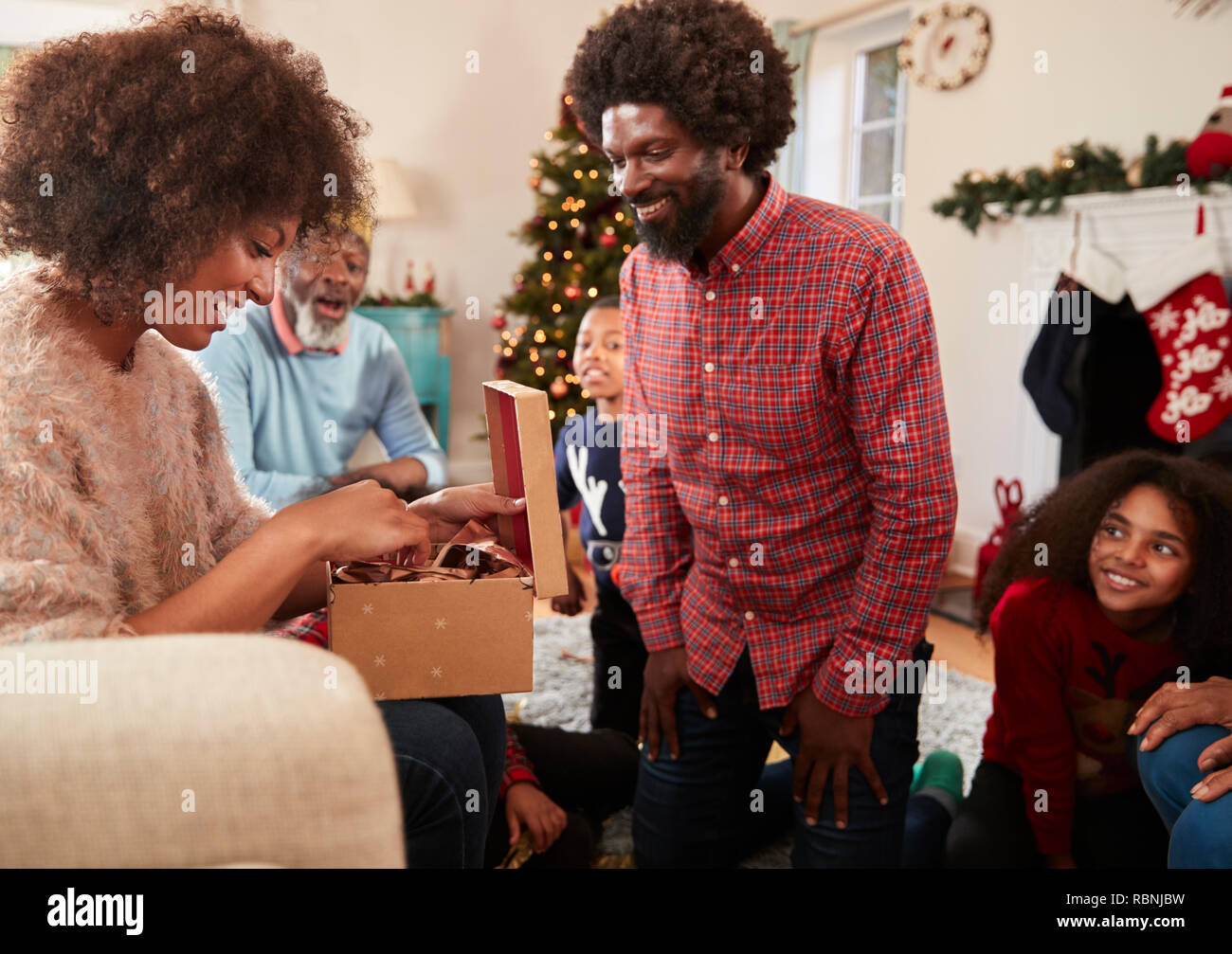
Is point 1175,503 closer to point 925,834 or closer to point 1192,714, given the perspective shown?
point 1192,714

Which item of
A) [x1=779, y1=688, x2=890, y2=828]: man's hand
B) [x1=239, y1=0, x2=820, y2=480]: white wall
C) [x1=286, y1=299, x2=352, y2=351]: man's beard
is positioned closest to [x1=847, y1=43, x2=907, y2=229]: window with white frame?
[x1=239, y1=0, x2=820, y2=480]: white wall

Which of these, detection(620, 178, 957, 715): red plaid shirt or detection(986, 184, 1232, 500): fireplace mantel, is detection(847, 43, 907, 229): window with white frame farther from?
detection(620, 178, 957, 715): red plaid shirt

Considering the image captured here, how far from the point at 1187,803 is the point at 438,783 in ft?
3.24

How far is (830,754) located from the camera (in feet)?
4.88

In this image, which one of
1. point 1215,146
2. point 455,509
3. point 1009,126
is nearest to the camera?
point 455,509

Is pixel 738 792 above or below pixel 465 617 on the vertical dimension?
below

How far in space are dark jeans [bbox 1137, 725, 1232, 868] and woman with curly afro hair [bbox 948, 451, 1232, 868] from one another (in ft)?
1.17

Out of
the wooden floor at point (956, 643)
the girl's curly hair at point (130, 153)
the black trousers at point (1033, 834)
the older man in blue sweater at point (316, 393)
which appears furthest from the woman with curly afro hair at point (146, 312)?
the wooden floor at point (956, 643)

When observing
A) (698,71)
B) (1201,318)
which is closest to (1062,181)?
(1201,318)

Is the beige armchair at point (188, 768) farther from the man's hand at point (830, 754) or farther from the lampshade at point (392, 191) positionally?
the lampshade at point (392, 191)

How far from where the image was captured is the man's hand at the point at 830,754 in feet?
4.84

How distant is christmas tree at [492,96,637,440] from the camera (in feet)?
14.7
